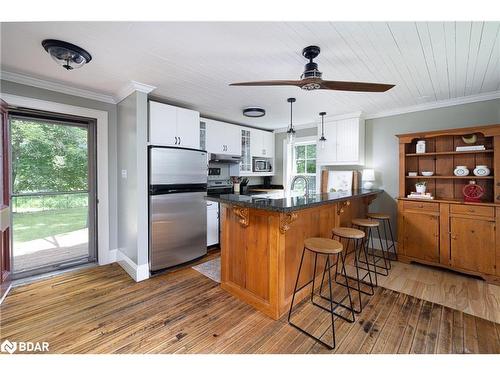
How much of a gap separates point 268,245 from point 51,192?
9.69 feet

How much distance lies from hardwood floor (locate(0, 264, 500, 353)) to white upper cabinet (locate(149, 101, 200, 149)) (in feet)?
6.19

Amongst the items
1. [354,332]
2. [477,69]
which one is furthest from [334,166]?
[354,332]

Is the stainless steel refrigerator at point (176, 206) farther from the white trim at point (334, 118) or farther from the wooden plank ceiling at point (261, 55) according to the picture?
the white trim at point (334, 118)

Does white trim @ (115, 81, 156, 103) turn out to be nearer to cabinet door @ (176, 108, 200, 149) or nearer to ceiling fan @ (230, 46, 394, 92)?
cabinet door @ (176, 108, 200, 149)

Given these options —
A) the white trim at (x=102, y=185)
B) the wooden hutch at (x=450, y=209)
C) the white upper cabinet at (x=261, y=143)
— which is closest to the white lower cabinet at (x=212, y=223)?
the white trim at (x=102, y=185)

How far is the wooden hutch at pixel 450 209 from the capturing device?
2.72 m

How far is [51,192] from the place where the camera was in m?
2.96

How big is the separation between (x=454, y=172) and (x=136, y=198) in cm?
429

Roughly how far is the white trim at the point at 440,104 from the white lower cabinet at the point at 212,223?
3106 millimetres

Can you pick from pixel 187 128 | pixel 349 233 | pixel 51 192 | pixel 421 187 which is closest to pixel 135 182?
pixel 187 128

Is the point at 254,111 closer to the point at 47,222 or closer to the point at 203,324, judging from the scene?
the point at 203,324
